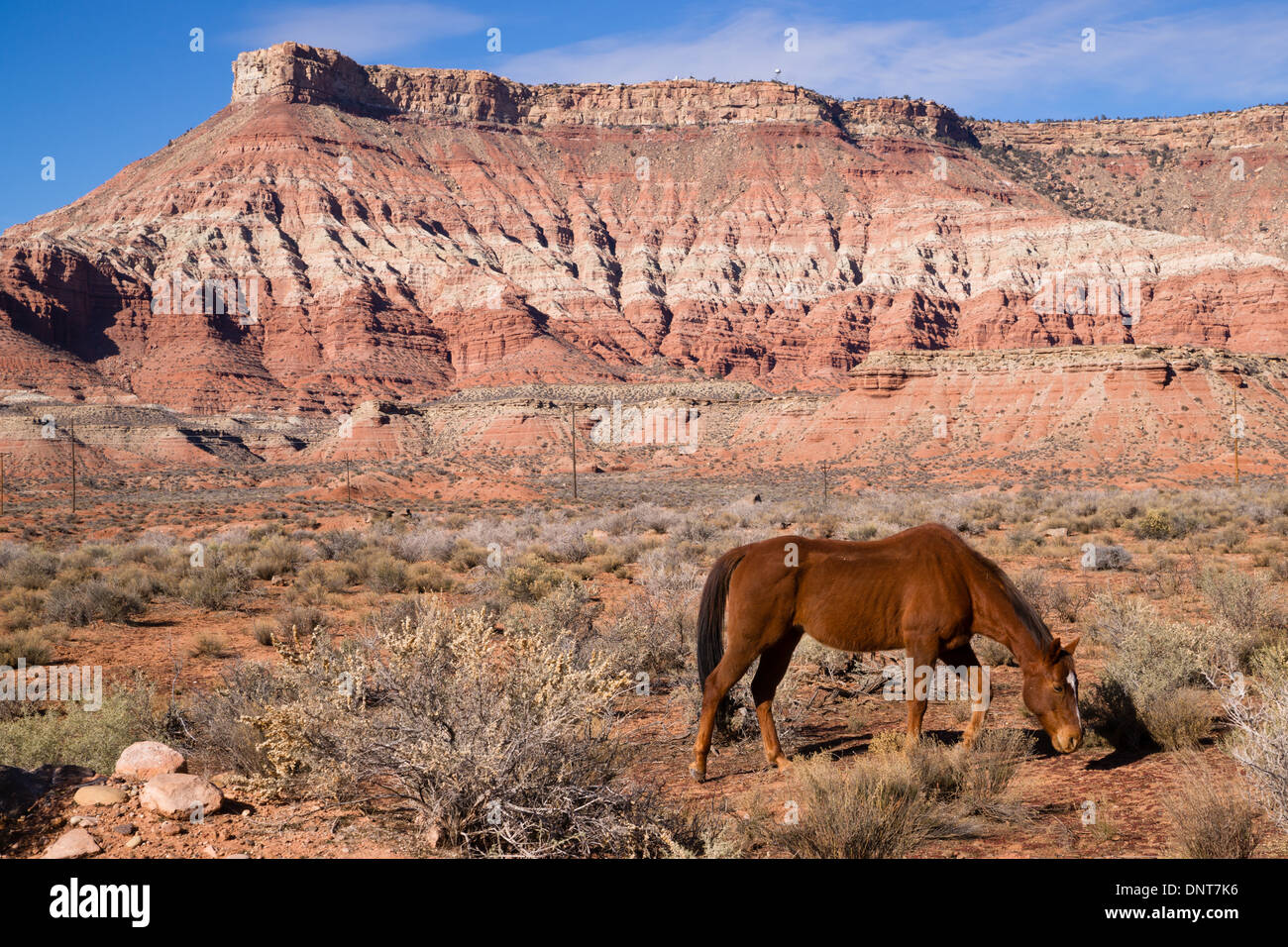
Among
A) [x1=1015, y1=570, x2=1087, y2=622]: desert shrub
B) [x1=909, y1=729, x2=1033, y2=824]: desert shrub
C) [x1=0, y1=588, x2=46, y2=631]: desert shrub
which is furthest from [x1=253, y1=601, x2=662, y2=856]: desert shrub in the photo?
[x1=0, y1=588, x2=46, y2=631]: desert shrub

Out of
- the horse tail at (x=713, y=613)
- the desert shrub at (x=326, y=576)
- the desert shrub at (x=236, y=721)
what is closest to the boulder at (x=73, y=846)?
the desert shrub at (x=236, y=721)

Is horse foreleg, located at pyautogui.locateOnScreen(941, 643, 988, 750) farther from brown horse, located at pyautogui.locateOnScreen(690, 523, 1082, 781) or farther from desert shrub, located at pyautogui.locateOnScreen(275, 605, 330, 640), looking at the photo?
desert shrub, located at pyautogui.locateOnScreen(275, 605, 330, 640)

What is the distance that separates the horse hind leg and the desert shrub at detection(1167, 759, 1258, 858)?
2.35 metres

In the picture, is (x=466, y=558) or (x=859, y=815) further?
(x=466, y=558)

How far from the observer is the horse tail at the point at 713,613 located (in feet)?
19.7

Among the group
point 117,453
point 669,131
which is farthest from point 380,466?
point 669,131

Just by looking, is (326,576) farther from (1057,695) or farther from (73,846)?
(1057,695)

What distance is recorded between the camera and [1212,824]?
4102mm

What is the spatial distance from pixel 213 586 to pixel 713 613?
40.5 feet

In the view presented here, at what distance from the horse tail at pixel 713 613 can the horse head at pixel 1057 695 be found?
2.06m

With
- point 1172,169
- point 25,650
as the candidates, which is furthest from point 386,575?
point 1172,169

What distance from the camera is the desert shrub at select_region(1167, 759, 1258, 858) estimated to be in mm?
4074

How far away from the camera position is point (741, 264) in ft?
453

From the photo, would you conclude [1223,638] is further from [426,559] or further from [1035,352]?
[1035,352]
